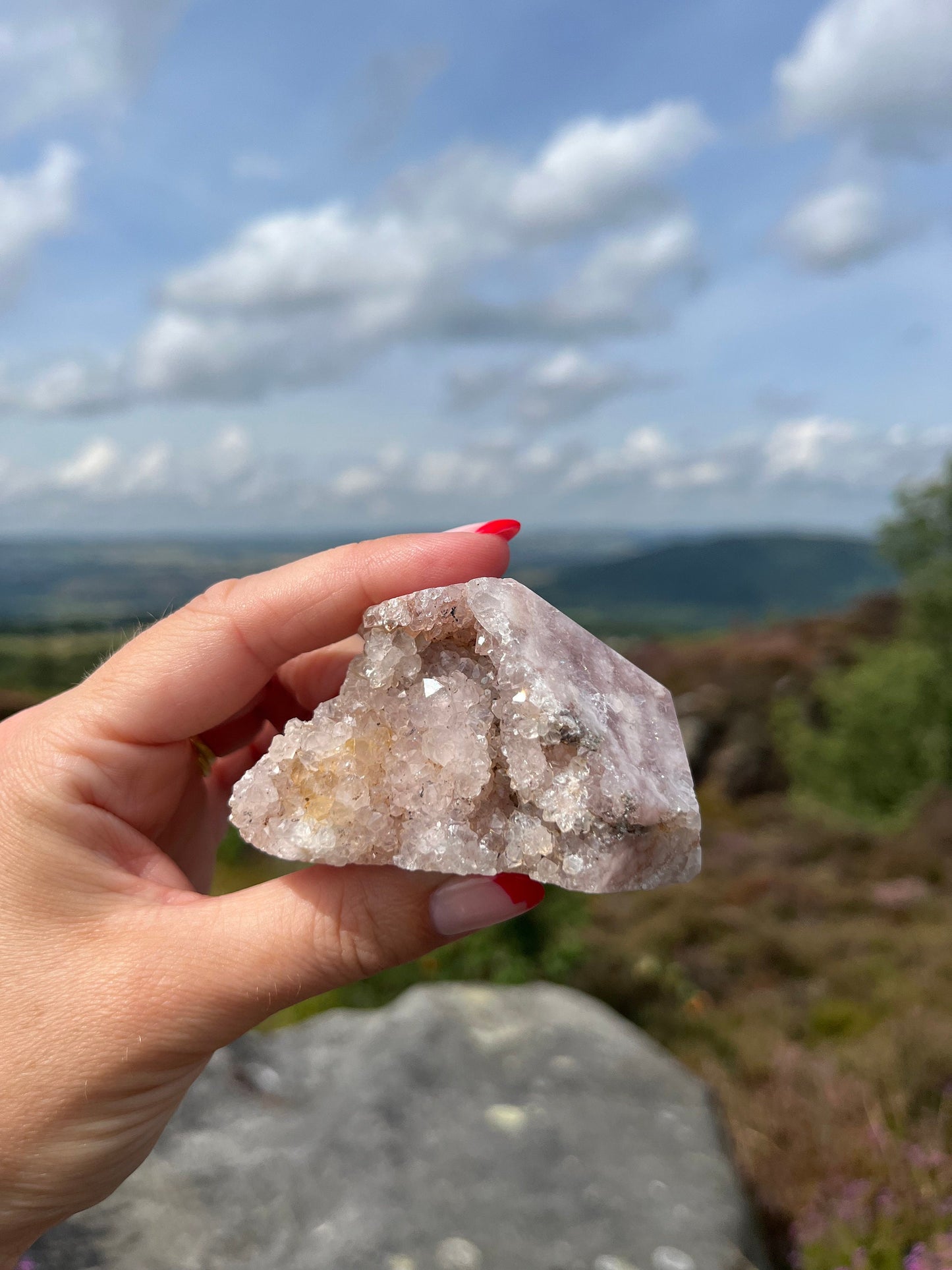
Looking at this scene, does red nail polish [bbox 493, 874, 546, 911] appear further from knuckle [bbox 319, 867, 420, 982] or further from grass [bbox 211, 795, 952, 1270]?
grass [bbox 211, 795, 952, 1270]

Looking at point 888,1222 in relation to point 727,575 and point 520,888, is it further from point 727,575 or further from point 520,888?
point 727,575

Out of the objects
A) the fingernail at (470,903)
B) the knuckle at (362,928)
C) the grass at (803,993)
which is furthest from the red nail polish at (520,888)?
the grass at (803,993)

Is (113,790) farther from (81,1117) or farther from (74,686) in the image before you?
(81,1117)

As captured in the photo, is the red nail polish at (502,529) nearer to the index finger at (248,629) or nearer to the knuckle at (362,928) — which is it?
the index finger at (248,629)

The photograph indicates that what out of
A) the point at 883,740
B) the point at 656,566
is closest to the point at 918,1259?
the point at 883,740

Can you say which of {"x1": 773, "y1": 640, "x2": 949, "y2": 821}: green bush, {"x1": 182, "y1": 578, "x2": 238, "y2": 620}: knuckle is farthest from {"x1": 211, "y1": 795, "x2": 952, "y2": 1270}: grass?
{"x1": 182, "y1": 578, "x2": 238, "y2": 620}: knuckle

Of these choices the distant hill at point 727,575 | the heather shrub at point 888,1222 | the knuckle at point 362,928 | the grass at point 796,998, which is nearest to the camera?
the knuckle at point 362,928

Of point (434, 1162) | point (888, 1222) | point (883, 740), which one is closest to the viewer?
point (434, 1162)
